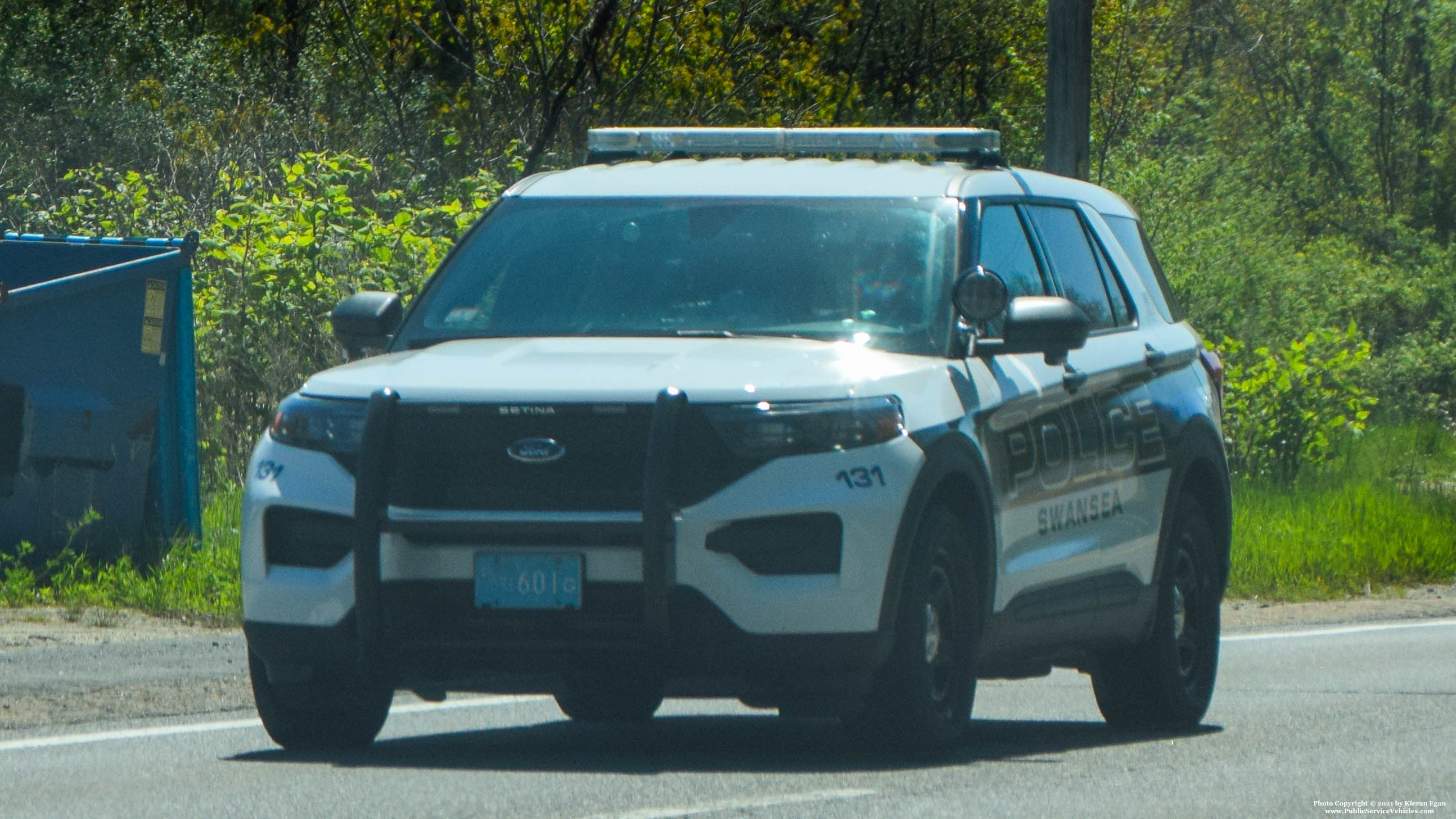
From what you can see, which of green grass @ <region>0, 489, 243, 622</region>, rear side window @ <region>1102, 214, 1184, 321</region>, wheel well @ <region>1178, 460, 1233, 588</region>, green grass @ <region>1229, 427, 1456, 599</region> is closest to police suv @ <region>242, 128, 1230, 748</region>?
wheel well @ <region>1178, 460, 1233, 588</region>

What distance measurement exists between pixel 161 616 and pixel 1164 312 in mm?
4882

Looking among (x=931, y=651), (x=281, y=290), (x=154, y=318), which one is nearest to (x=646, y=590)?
(x=931, y=651)

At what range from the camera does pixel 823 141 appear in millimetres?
8094

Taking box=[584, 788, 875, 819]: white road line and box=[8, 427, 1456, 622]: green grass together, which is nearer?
box=[584, 788, 875, 819]: white road line

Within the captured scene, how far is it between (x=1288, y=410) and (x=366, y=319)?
15.3 meters

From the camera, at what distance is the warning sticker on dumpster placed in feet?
41.6

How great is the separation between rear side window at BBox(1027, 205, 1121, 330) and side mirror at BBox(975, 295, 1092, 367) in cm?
95

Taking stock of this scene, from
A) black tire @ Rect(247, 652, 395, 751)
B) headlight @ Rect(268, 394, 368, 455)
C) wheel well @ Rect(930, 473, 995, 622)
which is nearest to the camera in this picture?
headlight @ Rect(268, 394, 368, 455)

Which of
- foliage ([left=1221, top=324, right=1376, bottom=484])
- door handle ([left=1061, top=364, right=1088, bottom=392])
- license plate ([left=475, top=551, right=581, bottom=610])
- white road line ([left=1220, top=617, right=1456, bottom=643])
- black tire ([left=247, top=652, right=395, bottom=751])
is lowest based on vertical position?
foliage ([left=1221, top=324, right=1376, bottom=484])

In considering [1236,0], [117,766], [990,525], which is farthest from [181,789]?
[1236,0]

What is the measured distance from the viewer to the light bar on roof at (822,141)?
8016mm

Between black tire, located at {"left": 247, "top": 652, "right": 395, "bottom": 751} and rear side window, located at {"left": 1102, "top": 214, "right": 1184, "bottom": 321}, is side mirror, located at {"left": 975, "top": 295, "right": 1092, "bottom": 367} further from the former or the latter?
black tire, located at {"left": 247, "top": 652, "right": 395, "bottom": 751}

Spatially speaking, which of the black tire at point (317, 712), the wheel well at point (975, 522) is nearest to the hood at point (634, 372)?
the wheel well at point (975, 522)

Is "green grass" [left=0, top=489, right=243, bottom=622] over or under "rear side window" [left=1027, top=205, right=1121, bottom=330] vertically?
under
